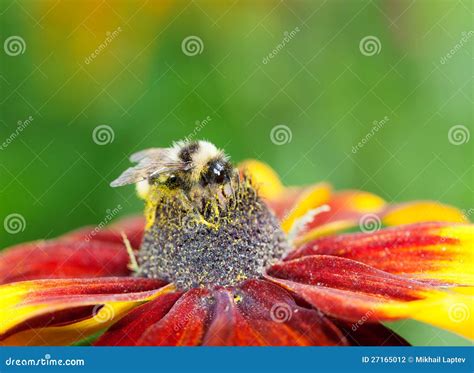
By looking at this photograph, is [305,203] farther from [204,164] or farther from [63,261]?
[63,261]

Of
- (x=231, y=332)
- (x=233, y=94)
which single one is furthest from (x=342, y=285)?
(x=233, y=94)

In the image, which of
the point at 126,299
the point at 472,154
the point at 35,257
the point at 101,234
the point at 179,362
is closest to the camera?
the point at 126,299

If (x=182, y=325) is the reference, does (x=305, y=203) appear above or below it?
above

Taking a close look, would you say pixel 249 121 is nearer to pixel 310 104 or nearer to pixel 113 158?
pixel 310 104

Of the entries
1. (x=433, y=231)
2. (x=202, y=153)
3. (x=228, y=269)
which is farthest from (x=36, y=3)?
(x=433, y=231)

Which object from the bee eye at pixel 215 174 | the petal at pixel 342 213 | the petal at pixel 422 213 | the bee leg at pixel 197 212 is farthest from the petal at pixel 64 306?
the petal at pixel 422 213

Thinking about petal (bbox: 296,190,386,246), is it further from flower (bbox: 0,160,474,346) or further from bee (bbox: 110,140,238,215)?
bee (bbox: 110,140,238,215)

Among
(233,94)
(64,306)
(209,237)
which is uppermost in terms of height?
(233,94)
